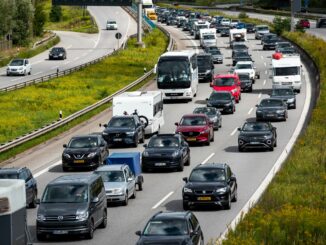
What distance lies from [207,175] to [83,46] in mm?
100756

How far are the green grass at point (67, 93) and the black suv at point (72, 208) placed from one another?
690 inches

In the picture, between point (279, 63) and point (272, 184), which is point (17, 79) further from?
point (272, 184)

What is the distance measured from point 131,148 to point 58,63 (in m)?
60.7

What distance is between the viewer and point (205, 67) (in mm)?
88438

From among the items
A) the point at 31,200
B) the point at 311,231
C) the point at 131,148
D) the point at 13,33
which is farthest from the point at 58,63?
the point at 311,231

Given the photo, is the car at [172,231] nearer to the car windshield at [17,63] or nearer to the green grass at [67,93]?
the green grass at [67,93]

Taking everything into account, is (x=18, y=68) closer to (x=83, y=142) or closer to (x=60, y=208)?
(x=83, y=142)

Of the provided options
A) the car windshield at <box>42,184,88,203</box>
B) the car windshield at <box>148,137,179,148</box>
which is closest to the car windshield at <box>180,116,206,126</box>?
the car windshield at <box>148,137,179,148</box>

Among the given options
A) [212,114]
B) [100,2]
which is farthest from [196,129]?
[100,2]

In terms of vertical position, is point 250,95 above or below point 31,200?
below

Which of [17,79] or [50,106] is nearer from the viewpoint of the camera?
[50,106]

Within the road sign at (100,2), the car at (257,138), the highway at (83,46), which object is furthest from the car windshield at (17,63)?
the car at (257,138)

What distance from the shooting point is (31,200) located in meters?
38.9

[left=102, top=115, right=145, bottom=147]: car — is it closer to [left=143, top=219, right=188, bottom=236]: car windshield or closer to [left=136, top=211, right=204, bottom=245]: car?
[left=136, top=211, right=204, bottom=245]: car
